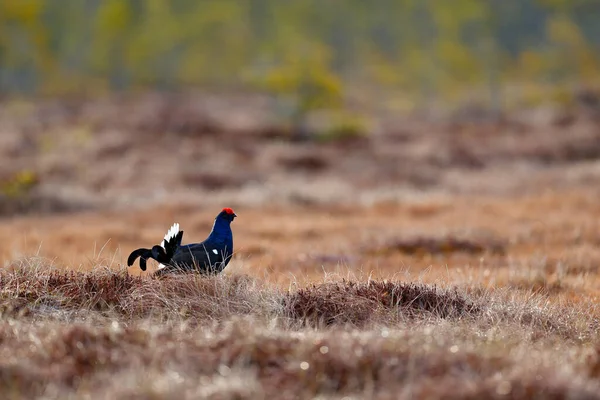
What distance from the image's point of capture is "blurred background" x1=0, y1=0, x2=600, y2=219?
78.6 ft

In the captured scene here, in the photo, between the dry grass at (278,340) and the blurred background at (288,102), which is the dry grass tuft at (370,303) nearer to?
the dry grass at (278,340)

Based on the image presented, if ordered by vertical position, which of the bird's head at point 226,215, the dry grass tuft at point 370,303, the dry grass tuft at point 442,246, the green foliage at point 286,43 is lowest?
the dry grass tuft at point 442,246

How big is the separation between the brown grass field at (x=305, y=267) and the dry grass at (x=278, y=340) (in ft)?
0.06

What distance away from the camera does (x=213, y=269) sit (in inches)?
285

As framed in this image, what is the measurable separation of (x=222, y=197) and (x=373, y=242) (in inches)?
317

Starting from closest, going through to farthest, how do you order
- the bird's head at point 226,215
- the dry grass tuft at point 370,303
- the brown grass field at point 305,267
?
the brown grass field at point 305,267, the dry grass tuft at point 370,303, the bird's head at point 226,215

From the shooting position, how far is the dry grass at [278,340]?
447 centimetres

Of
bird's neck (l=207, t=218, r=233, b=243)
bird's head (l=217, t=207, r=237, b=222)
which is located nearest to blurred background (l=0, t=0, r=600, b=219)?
bird's head (l=217, t=207, r=237, b=222)

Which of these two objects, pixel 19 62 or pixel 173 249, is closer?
pixel 173 249

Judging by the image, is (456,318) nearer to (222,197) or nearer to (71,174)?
(222,197)

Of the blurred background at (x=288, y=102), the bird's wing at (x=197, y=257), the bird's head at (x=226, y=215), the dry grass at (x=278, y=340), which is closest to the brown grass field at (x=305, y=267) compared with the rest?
the dry grass at (x=278, y=340)

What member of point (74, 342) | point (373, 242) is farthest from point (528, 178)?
point (74, 342)

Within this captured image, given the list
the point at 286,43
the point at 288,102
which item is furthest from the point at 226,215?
the point at 286,43

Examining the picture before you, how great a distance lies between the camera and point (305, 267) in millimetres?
11320
